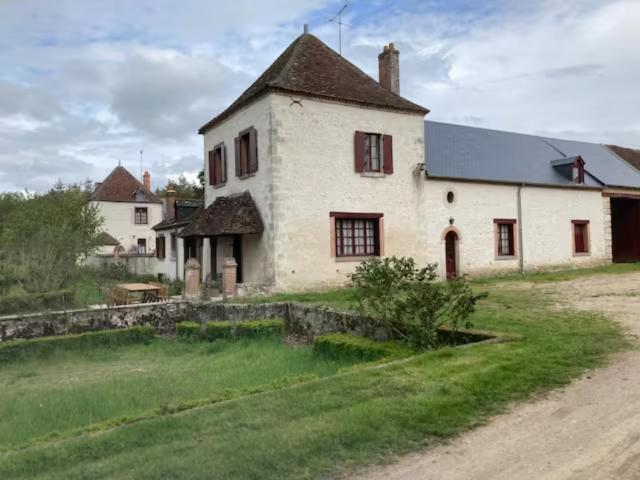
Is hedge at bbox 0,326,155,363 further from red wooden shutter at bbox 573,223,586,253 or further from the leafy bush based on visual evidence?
red wooden shutter at bbox 573,223,586,253

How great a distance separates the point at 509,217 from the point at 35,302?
17692mm

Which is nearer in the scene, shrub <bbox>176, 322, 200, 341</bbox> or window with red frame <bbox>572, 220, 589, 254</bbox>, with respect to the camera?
shrub <bbox>176, 322, 200, 341</bbox>

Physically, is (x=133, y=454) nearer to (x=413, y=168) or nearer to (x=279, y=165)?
(x=279, y=165)

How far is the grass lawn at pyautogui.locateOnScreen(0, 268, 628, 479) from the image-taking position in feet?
12.5

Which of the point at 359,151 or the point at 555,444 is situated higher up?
the point at 359,151

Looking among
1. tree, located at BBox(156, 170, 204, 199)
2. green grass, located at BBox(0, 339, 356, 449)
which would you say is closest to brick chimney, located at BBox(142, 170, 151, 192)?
tree, located at BBox(156, 170, 204, 199)

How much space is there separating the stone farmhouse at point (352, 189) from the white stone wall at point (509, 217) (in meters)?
0.05

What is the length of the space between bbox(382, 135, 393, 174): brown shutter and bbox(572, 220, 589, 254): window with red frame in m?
11.4

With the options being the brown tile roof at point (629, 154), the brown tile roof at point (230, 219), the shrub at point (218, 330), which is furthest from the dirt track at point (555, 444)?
the brown tile roof at point (629, 154)

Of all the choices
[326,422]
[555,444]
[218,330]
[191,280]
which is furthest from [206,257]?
[555,444]

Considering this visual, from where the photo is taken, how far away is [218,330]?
1263cm

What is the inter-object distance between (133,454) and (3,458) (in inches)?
46.7

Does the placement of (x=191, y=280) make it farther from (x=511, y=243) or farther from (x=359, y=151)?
(x=511, y=243)

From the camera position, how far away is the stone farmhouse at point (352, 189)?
1683 centimetres
